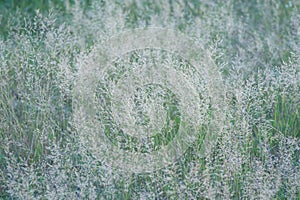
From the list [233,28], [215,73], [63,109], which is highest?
[233,28]

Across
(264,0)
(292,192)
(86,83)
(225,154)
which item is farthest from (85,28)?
(292,192)

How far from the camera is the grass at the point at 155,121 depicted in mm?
2678

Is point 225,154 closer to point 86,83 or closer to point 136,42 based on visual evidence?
point 86,83

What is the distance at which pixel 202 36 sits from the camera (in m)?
4.36

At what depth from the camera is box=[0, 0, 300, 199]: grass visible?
268 cm

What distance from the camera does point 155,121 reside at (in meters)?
2.98

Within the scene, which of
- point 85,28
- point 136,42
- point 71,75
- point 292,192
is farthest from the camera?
point 85,28

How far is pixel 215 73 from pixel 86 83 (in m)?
0.80

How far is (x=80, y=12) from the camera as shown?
15.0ft

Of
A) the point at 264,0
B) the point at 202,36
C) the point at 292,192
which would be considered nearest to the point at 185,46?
the point at 202,36

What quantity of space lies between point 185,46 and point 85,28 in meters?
1.00

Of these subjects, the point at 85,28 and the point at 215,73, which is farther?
the point at 85,28

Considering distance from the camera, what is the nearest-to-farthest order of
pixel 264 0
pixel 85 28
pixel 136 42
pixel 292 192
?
pixel 292 192 → pixel 136 42 → pixel 85 28 → pixel 264 0

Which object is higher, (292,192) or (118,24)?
(118,24)
